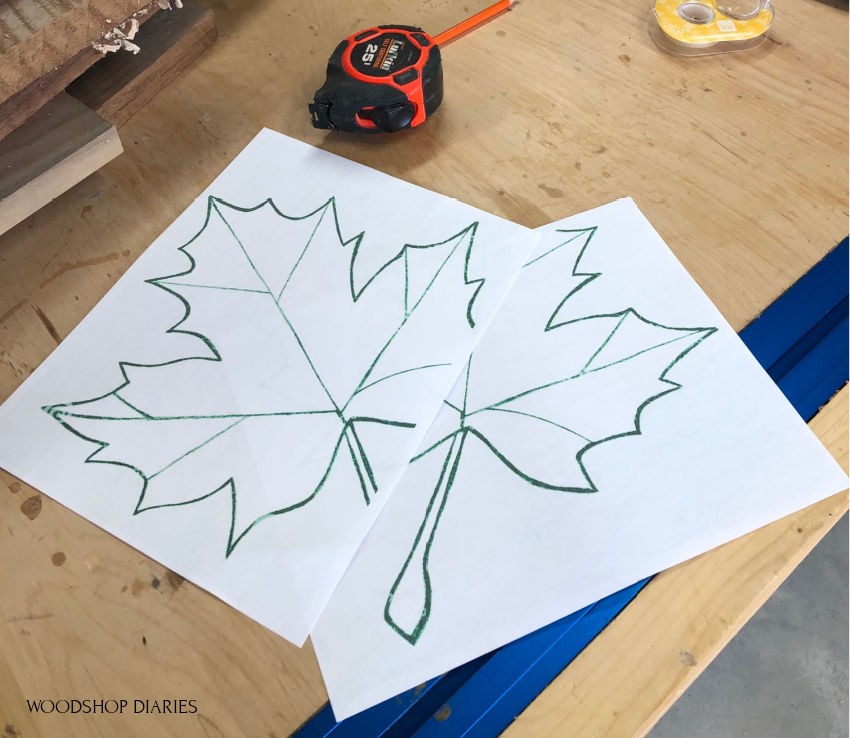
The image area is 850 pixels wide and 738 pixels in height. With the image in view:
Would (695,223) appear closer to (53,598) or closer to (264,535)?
(264,535)

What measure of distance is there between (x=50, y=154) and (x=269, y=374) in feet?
0.83

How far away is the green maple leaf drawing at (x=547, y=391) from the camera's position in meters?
0.43

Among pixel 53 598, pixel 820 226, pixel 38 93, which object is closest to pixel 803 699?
pixel 820 226

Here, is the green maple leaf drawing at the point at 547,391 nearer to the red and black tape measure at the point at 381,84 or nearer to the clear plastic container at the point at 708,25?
the red and black tape measure at the point at 381,84

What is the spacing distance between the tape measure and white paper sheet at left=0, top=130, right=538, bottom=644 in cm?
4

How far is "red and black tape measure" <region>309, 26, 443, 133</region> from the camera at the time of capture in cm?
56

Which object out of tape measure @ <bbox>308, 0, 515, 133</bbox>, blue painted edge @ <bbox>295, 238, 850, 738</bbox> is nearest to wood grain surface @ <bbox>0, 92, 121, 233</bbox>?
tape measure @ <bbox>308, 0, 515, 133</bbox>

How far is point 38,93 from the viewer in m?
0.53

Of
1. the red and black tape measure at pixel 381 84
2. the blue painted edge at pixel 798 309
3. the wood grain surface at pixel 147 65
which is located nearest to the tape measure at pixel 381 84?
the red and black tape measure at pixel 381 84

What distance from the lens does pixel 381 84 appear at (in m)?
0.56

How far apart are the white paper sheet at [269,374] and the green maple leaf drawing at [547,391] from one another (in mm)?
20

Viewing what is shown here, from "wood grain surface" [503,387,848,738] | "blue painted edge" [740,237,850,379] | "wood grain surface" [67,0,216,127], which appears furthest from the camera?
"wood grain surface" [67,0,216,127]

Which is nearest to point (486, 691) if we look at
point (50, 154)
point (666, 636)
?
point (666, 636)

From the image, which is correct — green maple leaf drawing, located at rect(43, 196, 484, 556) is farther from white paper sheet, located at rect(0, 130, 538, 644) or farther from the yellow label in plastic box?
the yellow label in plastic box
